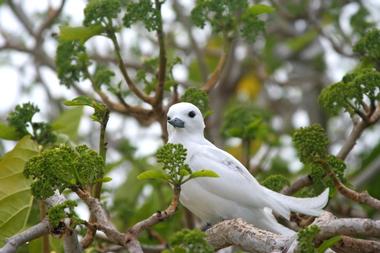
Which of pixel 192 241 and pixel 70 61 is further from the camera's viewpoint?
pixel 70 61

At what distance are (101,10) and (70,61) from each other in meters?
0.59

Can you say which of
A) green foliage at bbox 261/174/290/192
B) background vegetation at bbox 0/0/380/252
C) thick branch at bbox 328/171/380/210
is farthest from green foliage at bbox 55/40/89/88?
thick branch at bbox 328/171/380/210

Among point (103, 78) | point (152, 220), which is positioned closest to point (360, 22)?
point (103, 78)

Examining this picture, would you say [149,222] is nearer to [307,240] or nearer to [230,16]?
[307,240]

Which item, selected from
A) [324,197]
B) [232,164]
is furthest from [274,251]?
[232,164]

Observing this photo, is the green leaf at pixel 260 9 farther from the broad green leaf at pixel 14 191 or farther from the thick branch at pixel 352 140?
the broad green leaf at pixel 14 191

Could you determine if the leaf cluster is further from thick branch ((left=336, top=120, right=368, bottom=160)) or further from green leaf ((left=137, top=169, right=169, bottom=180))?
green leaf ((left=137, top=169, right=169, bottom=180))

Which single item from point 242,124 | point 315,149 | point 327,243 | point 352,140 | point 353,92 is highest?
point 242,124

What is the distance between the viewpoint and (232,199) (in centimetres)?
391

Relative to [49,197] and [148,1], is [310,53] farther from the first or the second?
[49,197]

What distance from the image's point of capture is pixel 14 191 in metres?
4.14

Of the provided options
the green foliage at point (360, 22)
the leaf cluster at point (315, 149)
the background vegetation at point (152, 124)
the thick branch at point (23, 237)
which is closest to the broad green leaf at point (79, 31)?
the background vegetation at point (152, 124)

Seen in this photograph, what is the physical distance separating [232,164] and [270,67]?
17.0ft

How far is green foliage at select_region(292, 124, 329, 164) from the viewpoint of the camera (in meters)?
3.67
